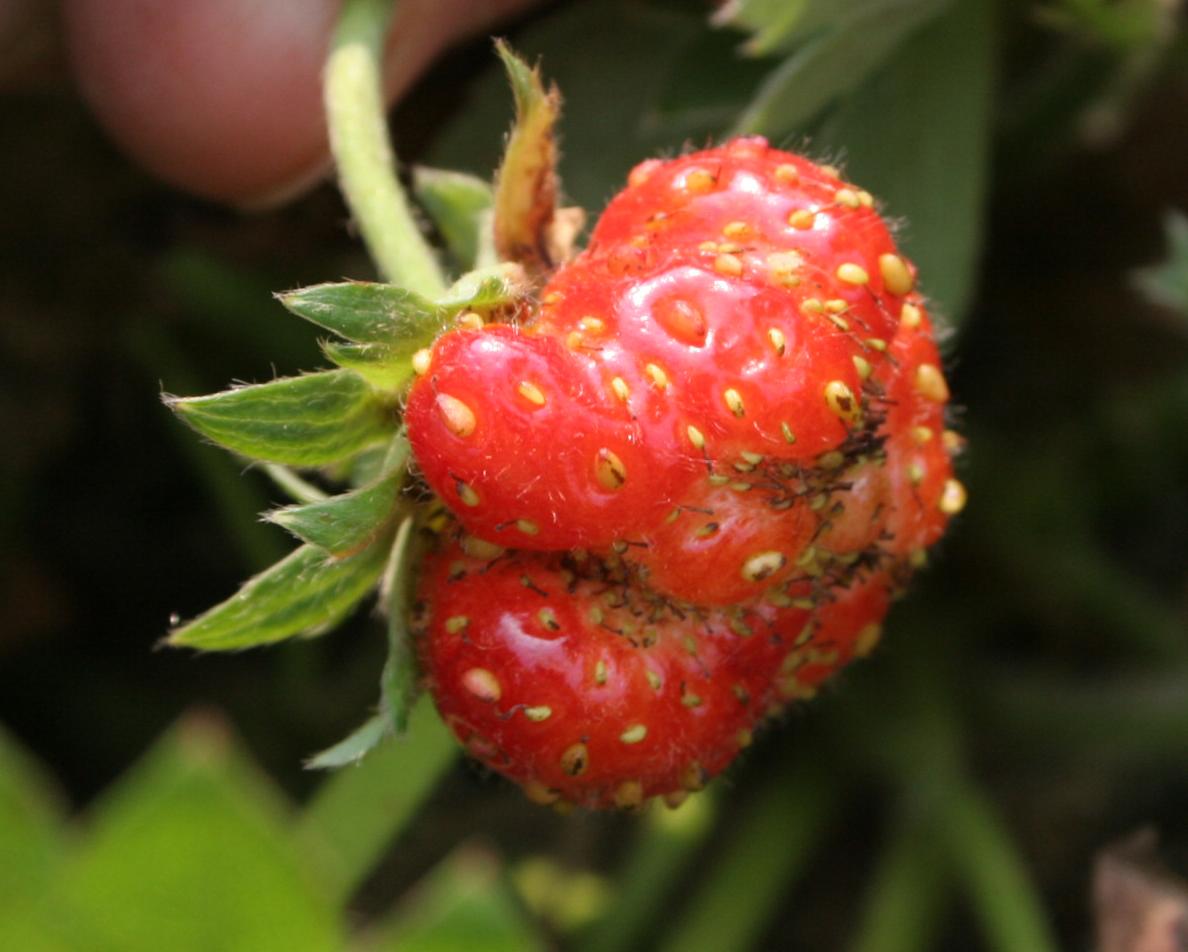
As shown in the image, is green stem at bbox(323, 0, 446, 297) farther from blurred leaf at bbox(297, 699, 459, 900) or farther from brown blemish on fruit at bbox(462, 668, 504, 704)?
blurred leaf at bbox(297, 699, 459, 900)

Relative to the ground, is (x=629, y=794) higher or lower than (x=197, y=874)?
lower

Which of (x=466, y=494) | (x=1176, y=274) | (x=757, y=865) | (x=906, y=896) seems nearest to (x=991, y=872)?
(x=906, y=896)

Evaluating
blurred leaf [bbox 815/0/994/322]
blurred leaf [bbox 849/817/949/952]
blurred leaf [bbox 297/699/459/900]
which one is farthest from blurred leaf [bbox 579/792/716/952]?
blurred leaf [bbox 815/0/994/322]

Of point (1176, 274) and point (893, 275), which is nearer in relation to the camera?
point (893, 275)

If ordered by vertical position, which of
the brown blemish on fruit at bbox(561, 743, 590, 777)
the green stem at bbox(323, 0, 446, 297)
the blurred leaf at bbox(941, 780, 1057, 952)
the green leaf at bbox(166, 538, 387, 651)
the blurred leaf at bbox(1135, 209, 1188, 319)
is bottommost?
the blurred leaf at bbox(941, 780, 1057, 952)

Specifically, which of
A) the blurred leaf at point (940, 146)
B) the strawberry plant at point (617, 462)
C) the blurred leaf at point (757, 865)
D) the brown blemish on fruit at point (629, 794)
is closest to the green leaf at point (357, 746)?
the strawberry plant at point (617, 462)

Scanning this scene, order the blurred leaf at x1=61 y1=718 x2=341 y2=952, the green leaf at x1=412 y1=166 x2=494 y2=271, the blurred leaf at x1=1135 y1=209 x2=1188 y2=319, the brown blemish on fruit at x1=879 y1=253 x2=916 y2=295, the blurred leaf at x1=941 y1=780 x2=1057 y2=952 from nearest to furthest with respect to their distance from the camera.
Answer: the blurred leaf at x1=61 y1=718 x2=341 y2=952, the brown blemish on fruit at x1=879 y1=253 x2=916 y2=295, the green leaf at x1=412 y1=166 x2=494 y2=271, the blurred leaf at x1=1135 y1=209 x2=1188 y2=319, the blurred leaf at x1=941 y1=780 x2=1057 y2=952

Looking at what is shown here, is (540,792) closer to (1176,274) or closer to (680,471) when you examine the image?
(680,471)

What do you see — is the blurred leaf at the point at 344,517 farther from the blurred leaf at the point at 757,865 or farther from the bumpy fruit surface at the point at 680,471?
the blurred leaf at the point at 757,865
